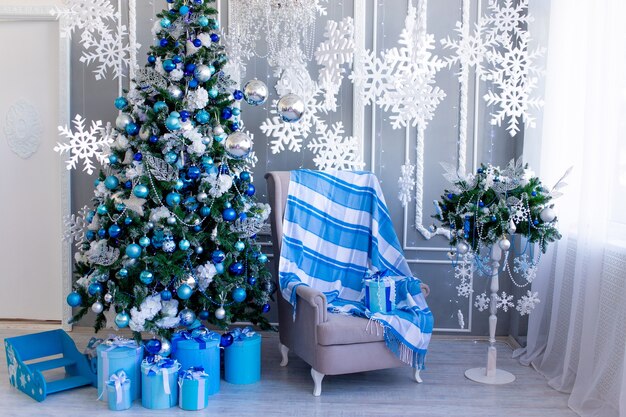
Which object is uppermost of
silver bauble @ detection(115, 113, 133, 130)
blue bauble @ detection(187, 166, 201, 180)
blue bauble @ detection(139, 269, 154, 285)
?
silver bauble @ detection(115, 113, 133, 130)

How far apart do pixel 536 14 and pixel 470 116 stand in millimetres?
704

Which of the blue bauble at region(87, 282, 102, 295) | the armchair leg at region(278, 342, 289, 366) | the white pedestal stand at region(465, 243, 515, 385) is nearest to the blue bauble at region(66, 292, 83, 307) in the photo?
the blue bauble at region(87, 282, 102, 295)

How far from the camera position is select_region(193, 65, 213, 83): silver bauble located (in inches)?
123

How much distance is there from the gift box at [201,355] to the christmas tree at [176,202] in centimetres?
11

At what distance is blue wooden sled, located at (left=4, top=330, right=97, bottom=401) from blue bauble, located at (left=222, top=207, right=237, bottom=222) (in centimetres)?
103

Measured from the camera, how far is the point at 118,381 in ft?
9.34

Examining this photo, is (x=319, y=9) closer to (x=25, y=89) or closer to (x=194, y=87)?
(x=194, y=87)

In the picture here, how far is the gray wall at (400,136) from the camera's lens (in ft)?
12.7

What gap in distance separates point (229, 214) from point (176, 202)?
0.27 metres

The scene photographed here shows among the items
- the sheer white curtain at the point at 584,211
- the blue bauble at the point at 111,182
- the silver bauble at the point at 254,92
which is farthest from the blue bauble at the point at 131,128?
the sheer white curtain at the point at 584,211

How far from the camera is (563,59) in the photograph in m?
3.25

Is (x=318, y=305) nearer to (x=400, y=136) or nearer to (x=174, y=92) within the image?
(x=174, y=92)

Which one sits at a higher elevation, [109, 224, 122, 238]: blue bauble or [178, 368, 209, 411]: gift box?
[109, 224, 122, 238]: blue bauble

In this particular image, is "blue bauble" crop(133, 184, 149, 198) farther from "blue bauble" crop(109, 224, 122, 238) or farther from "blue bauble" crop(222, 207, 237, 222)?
"blue bauble" crop(222, 207, 237, 222)
